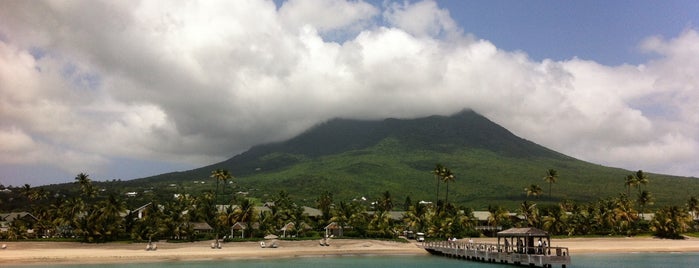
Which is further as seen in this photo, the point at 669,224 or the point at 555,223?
the point at 555,223

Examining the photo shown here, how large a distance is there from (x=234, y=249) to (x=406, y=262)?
73.8 feet

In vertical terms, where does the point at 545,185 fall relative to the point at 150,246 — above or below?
above

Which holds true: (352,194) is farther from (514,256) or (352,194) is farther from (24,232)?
(514,256)

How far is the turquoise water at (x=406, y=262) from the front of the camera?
186 ft

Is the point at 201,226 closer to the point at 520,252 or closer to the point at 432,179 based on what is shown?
the point at 520,252

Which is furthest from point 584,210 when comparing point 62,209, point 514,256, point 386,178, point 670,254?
point 62,209

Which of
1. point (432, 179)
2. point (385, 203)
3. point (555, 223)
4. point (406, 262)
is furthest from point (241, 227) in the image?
point (432, 179)

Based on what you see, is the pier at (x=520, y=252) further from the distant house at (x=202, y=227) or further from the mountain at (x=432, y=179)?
the mountain at (x=432, y=179)

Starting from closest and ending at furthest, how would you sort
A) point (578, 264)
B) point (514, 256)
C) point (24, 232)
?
1. point (514, 256)
2. point (578, 264)
3. point (24, 232)

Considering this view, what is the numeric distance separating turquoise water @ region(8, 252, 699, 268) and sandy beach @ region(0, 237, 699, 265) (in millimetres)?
3988

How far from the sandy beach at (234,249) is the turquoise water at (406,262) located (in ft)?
13.1

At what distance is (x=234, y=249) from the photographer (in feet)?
231

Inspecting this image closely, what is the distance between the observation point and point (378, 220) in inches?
3312

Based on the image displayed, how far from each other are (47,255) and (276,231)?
30.8m
